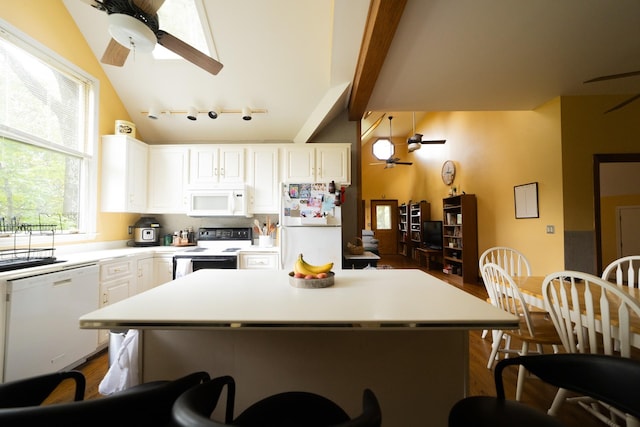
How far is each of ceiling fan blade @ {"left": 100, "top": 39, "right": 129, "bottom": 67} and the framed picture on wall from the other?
484 centimetres

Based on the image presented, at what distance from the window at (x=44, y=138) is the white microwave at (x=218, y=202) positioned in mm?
1072

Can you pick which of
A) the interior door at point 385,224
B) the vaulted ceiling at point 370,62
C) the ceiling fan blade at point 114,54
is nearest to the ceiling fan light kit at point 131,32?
the ceiling fan blade at point 114,54

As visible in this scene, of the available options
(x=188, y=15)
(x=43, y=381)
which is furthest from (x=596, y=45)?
(x=43, y=381)

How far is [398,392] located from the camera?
4.03 ft

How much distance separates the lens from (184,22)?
281cm

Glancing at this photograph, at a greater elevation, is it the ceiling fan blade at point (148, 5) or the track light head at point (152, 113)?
the track light head at point (152, 113)

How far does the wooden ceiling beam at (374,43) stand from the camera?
1822 mm

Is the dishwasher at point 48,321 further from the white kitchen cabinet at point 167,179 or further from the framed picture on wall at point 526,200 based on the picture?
the framed picture on wall at point 526,200

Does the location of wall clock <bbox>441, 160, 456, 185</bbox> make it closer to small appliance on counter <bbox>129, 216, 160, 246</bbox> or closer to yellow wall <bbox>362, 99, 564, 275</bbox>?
yellow wall <bbox>362, 99, 564, 275</bbox>

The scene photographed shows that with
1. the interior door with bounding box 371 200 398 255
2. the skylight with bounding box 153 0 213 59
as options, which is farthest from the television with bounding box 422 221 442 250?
the skylight with bounding box 153 0 213 59

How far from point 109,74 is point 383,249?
8610 millimetres

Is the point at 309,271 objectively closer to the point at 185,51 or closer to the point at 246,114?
the point at 185,51

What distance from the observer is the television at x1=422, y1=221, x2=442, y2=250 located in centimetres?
626

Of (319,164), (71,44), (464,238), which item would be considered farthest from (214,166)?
(464,238)
